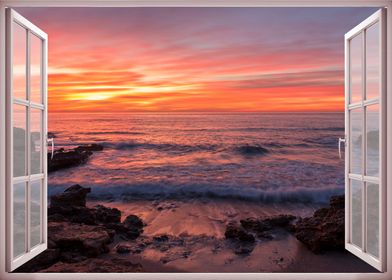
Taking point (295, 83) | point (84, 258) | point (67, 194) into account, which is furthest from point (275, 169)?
point (84, 258)

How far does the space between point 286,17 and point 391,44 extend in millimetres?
12850

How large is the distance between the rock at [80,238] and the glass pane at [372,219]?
3119 millimetres

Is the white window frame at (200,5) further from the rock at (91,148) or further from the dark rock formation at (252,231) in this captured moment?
the rock at (91,148)

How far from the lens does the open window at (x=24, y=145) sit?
1.79m

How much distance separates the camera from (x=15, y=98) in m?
1.84

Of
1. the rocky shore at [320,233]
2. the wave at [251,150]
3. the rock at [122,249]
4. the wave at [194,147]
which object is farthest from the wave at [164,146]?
the rock at [122,249]

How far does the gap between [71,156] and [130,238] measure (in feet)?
20.7

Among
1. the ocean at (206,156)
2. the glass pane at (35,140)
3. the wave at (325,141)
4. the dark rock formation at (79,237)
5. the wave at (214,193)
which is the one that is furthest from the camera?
the wave at (325,141)

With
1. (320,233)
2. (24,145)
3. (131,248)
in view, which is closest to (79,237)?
(131,248)

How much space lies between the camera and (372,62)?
1.93 m

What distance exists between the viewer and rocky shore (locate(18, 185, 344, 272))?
413cm

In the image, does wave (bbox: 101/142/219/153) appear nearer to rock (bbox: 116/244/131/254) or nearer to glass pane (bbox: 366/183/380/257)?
rock (bbox: 116/244/131/254)

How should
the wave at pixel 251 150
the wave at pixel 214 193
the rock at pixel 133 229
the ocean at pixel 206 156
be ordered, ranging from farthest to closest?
the wave at pixel 251 150 → the ocean at pixel 206 156 → the wave at pixel 214 193 → the rock at pixel 133 229

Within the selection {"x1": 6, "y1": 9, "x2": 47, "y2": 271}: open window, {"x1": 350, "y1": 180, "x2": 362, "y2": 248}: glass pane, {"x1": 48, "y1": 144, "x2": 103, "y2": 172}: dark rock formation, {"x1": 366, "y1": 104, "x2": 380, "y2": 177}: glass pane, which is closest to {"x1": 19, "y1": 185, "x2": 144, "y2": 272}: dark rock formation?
{"x1": 6, "y1": 9, "x2": 47, "y2": 271}: open window
